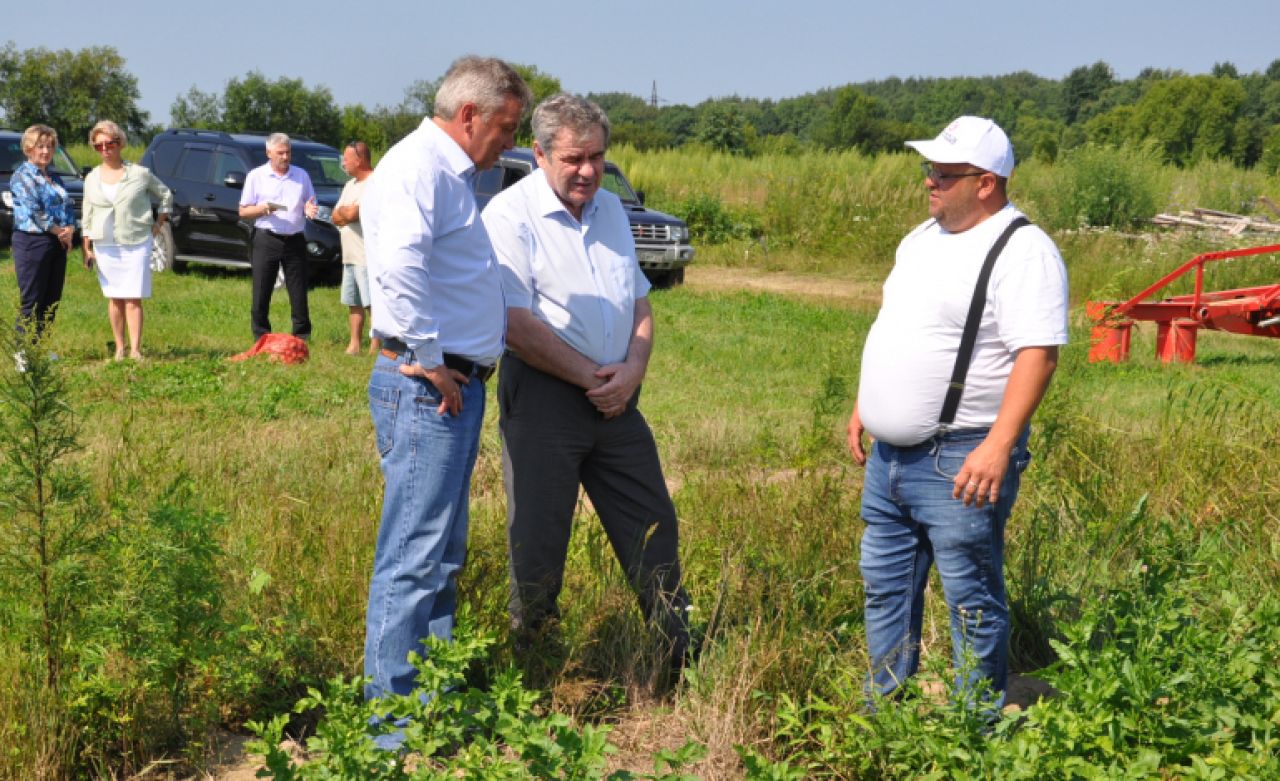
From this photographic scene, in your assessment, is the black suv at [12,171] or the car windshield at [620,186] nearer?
the car windshield at [620,186]

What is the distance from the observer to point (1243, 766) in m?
2.99

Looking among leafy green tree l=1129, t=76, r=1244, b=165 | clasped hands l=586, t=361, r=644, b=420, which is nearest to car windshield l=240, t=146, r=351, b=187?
clasped hands l=586, t=361, r=644, b=420

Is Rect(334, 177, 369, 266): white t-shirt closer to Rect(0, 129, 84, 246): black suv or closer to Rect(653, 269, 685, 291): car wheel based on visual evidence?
Rect(653, 269, 685, 291): car wheel

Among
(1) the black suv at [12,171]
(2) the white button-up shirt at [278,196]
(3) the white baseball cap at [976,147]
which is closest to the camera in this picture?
(3) the white baseball cap at [976,147]

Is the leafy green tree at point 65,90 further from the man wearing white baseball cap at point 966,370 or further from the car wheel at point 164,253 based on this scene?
the man wearing white baseball cap at point 966,370

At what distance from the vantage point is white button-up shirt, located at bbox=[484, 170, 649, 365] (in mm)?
4215

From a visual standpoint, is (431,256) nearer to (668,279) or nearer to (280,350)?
(280,350)

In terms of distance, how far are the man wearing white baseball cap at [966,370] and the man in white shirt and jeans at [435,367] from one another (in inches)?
48.5

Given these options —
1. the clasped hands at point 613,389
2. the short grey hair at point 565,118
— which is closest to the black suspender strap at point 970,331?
the clasped hands at point 613,389

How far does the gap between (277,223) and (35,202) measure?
2.32 meters

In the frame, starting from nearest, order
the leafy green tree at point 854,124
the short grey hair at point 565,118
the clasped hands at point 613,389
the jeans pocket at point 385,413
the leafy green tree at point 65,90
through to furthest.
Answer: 1. the jeans pocket at point 385,413
2. the short grey hair at point 565,118
3. the clasped hands at point 613,389
4. the leafy green tree at point 65,90
5. the leafy green tree at point 854,124

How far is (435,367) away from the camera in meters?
3.75

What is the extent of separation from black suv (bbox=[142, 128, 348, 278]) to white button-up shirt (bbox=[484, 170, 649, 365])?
12.8m

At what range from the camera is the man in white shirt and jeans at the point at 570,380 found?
13.7 ft
